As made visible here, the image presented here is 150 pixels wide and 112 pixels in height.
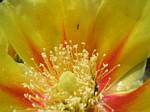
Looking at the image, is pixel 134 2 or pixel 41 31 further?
pixel 41 31

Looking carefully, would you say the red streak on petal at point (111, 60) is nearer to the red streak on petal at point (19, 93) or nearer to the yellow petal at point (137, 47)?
the yellow petal at point (137, 47)

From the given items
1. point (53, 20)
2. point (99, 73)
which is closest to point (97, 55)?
point (99, 73)

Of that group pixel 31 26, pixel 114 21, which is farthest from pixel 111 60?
pixel 31 26

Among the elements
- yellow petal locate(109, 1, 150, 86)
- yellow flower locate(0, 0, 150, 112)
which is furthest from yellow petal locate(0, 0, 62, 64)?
yellow petal locate(109, 1, 150, 86)

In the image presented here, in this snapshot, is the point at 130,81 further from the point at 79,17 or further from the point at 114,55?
the point at 79,17

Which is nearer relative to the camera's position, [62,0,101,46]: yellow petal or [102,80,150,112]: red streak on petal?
[102,80,150,112]: red streak on petal

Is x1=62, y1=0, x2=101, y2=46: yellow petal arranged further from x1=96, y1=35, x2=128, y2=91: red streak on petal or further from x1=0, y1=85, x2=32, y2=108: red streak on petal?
x1=0, y1=85, x2=32, y2=108: red streak on petal

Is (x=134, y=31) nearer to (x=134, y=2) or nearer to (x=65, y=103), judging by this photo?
(x=134, y=2)
